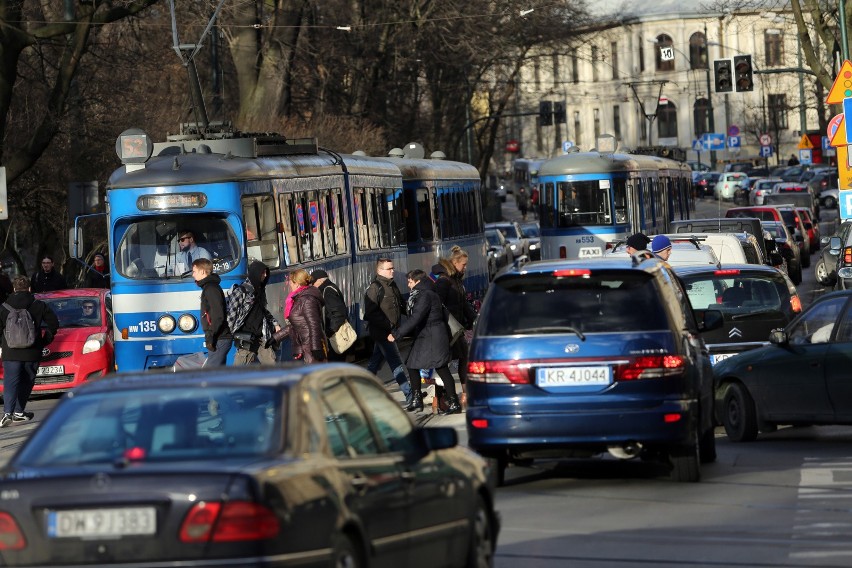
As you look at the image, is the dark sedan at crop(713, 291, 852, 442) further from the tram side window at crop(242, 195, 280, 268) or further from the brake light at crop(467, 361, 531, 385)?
the tram side window at crop(242, 195, 280, 268)

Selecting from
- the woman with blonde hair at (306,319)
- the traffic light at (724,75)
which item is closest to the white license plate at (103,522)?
the woman with blonde hair at (306,319)

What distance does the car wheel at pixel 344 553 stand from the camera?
668cm

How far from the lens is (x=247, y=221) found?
21875 millimetres

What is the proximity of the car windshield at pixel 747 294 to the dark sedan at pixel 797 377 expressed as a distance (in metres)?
1.43

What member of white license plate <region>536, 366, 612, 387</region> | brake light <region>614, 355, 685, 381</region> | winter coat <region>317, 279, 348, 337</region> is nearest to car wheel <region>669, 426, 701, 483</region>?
brake light <region>614, 355, 685, 381</region>

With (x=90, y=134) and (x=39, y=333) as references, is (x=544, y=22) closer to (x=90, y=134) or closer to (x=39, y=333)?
(x=90, y=134)

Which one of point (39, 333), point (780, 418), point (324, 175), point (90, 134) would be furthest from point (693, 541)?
point (90, 134)

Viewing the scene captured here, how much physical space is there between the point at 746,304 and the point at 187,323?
7095 mm

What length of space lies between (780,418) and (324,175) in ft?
39.6

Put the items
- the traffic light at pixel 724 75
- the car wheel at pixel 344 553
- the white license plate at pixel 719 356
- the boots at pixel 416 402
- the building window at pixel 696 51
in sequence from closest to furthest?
1. the car wheel at pixel 344 553
2. the white license plate at pixel 719 356
3. the boots at pixel 416 402
4. the traffic light at pixel 724 75
5. the building window at pixel 696 51

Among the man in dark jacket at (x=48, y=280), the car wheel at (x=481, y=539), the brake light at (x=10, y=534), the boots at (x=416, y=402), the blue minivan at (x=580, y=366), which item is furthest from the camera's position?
the man in dark jacket at (x=48, y=280)

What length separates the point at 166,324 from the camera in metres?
21.3

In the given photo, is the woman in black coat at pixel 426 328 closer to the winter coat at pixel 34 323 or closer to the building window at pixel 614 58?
the winter coat at pixel 34 323

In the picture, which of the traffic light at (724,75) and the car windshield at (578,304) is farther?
the traffic light at (724,75)
